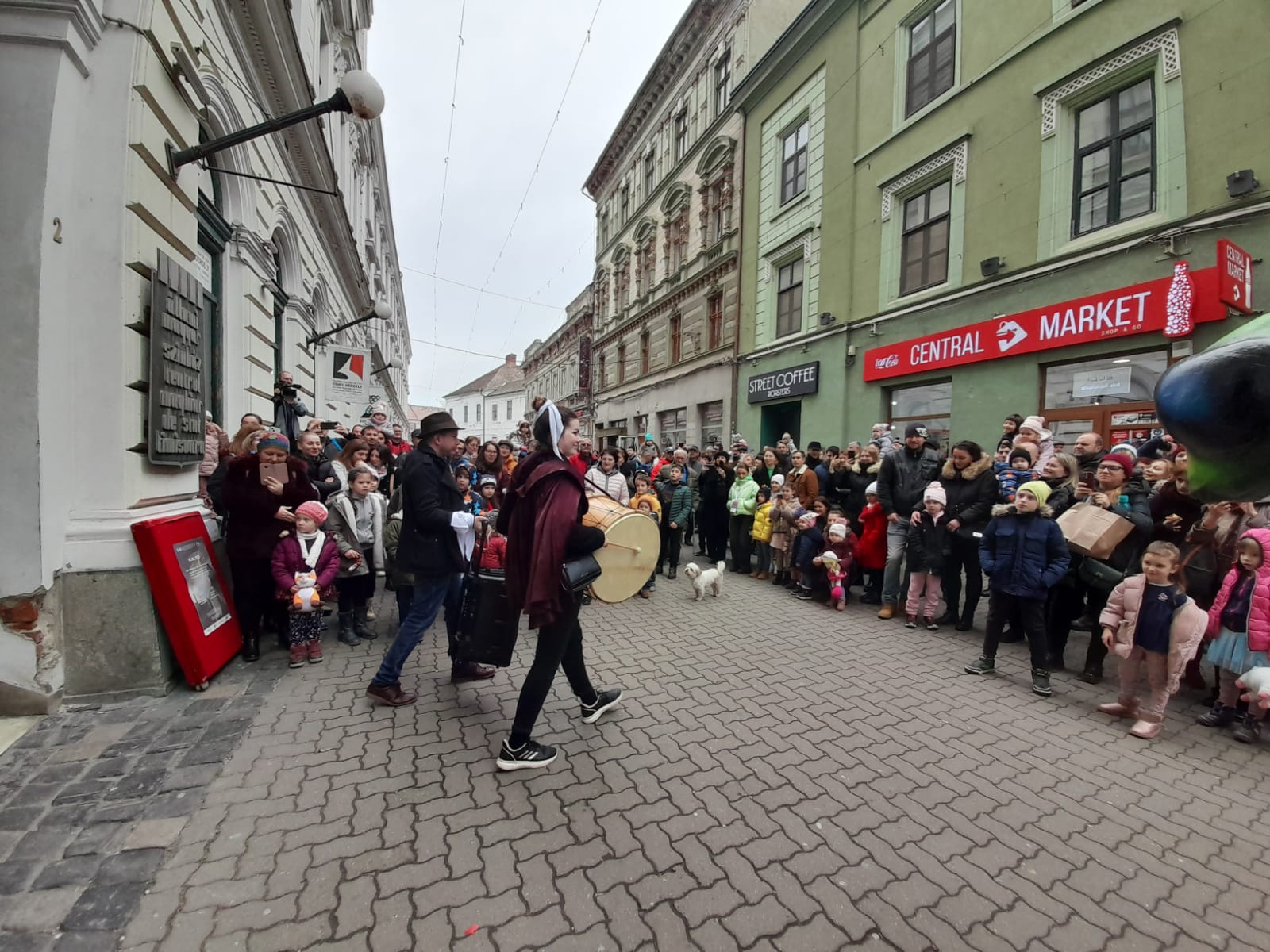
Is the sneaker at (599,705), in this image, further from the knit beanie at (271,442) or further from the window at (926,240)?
the window at (926,240)

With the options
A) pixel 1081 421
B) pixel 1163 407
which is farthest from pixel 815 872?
pixel 1081 421

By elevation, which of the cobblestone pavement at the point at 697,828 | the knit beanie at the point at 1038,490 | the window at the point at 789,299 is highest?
the window at the point at 789,299

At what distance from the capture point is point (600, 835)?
2.46 meters

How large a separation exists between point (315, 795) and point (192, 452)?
3019 mm

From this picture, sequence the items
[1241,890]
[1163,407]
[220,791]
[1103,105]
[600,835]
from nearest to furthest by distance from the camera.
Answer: [1163,407] → [1241,890] → [600,835] → [220,791] → [1103,105]

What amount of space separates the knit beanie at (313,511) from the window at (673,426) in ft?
53.9

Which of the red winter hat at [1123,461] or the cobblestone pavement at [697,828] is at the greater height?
the red winter hat at [1123,461]

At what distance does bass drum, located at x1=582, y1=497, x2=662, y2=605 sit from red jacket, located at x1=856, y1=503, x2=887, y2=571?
12.8ft

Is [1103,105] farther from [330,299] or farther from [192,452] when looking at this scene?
[330,299]

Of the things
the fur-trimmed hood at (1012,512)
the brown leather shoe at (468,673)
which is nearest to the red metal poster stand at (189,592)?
the brown leather shoe at (468,673)

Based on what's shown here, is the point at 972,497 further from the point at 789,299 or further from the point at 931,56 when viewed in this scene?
the point at 789,299

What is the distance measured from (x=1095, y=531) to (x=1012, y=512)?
1.82ft

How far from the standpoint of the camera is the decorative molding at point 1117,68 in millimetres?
7582

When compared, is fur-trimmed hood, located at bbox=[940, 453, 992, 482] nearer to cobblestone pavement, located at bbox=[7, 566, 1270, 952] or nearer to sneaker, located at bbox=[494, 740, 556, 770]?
cobblestone pavement, located at bbox=[7, 566, 1270, 952]
